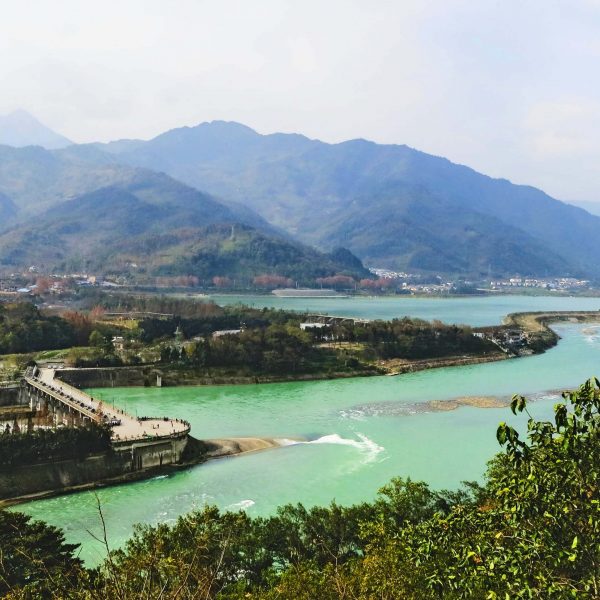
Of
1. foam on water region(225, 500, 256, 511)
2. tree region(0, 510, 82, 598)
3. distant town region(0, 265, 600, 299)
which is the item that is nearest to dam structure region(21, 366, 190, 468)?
foam on water region(225, 500, 256, 511)

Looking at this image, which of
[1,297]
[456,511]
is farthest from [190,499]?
[1,297]

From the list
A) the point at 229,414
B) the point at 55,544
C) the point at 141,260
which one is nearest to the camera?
the point at 55,544

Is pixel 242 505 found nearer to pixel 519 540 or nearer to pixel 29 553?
pixel 29 553

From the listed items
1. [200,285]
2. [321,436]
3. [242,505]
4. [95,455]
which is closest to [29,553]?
[242,505]

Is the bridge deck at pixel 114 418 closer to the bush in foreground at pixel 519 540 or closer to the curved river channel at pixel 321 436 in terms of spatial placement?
the curved river channel at pixel 321 436

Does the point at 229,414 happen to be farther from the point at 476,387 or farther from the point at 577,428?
the point at 577,428

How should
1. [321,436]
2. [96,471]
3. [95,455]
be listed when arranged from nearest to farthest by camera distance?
[96,471], [95,455], [321,436]
